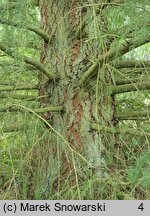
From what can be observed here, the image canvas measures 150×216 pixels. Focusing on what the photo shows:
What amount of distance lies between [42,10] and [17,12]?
3.05 ft

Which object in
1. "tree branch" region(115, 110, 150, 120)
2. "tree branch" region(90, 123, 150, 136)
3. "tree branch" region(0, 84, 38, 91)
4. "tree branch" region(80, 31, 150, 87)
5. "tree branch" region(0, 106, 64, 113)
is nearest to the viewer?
"tree branch" region(80, 31, 150, 87)

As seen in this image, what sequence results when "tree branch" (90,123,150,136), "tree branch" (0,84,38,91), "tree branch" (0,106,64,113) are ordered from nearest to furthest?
1. "tree branch" (0,106,64,113)
2. "tree branch" (90,123,150,136)
3. "tree branch" (0,84,38,91)

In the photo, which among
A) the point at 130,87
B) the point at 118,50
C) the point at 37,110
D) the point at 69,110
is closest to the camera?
the point at 118,50

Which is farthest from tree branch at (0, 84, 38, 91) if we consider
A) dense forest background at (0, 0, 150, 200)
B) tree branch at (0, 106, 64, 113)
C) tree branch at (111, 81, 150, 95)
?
tree branch at (111, 81, 150, 95)

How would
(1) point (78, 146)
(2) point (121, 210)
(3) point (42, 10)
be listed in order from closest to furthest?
(2) point (121, 210)
(1) point (78, 146)
(3) point (42, 10)

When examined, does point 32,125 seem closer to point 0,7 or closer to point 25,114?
point 25,114

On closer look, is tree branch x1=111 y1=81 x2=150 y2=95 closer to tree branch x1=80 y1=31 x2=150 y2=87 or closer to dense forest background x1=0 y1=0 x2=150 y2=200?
dense forest background x1=0 y1=0 x2=150 y2=200

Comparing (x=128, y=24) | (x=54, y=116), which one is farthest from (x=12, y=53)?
(x=54, y=116)

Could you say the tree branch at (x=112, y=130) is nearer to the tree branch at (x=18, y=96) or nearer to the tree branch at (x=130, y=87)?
the tree branch at (x=130, y=87)

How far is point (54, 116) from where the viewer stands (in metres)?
2.53

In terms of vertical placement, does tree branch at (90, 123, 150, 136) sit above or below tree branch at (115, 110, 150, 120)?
below

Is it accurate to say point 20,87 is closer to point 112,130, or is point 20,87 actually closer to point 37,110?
point 37,110

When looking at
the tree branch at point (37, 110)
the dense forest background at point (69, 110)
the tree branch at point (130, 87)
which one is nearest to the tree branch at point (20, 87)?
the dense forest background at point (69, 110)

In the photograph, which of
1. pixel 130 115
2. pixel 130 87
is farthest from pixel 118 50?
pixel 130 115
